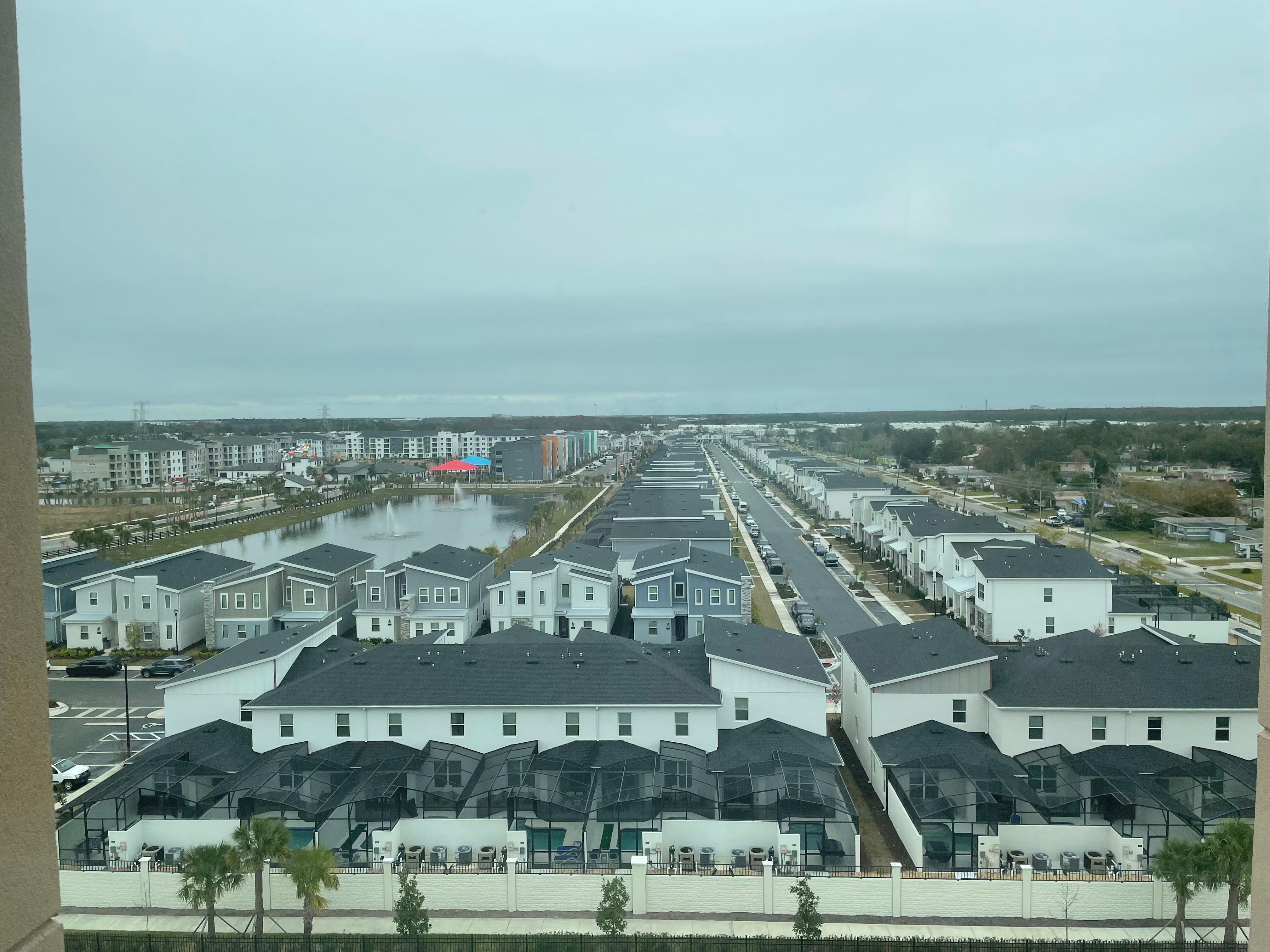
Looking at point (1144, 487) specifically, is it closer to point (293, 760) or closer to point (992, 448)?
point (992, 448)

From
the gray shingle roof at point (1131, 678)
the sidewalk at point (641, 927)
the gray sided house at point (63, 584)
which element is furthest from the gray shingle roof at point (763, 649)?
the gray sided house at point (63, 584)

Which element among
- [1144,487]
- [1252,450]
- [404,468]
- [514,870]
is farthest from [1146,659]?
[404,468]

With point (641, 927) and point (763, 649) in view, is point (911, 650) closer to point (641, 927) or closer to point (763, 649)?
point (763, 649)

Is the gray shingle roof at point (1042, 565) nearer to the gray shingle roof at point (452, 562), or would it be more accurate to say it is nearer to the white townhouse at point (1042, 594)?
the white townhouse at point (1042, 594)

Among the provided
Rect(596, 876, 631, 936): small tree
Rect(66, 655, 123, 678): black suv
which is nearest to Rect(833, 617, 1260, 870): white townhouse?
Rect(596, 876, 631, 936): small tree

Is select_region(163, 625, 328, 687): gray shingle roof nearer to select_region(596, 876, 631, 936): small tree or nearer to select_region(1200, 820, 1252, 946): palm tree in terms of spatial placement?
select_region(596, 876, 631, 936): small tree

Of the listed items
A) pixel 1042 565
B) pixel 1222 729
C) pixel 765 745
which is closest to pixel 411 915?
pixel 765 745
